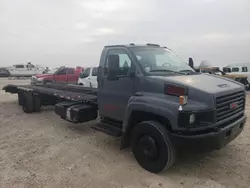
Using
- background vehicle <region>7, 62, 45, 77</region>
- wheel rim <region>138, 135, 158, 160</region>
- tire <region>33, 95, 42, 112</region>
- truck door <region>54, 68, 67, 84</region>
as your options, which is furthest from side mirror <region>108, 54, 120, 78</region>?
background vehicle <region>7, 62, 45, 77</region>

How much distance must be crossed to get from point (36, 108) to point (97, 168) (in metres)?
5.85

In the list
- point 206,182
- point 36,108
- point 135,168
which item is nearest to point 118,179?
point 135,168

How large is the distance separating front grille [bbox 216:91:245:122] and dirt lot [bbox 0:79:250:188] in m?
1.00

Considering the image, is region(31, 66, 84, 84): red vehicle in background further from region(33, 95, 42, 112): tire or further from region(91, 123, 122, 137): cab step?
region(91, 123, 122, 137): cab step

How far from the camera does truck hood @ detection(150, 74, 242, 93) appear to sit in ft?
13.0

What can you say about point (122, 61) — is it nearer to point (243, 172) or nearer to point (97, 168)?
point (97, 168)

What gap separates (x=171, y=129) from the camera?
408 cm

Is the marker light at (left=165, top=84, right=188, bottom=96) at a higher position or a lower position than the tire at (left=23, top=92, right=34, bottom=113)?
higher

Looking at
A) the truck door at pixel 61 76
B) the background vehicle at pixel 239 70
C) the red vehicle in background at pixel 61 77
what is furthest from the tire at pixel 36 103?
the background vehicle at pixel 239 70

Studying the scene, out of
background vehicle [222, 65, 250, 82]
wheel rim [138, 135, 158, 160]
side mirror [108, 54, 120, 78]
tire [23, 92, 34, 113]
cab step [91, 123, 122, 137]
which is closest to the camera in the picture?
wheel rim [138, 135, 158, 160]

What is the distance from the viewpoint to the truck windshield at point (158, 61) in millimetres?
4691

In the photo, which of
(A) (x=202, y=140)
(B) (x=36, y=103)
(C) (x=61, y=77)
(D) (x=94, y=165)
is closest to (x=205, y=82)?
(A) (x=202, y=140)

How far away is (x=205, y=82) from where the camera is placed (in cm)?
428

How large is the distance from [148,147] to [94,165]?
1109 millimetres
